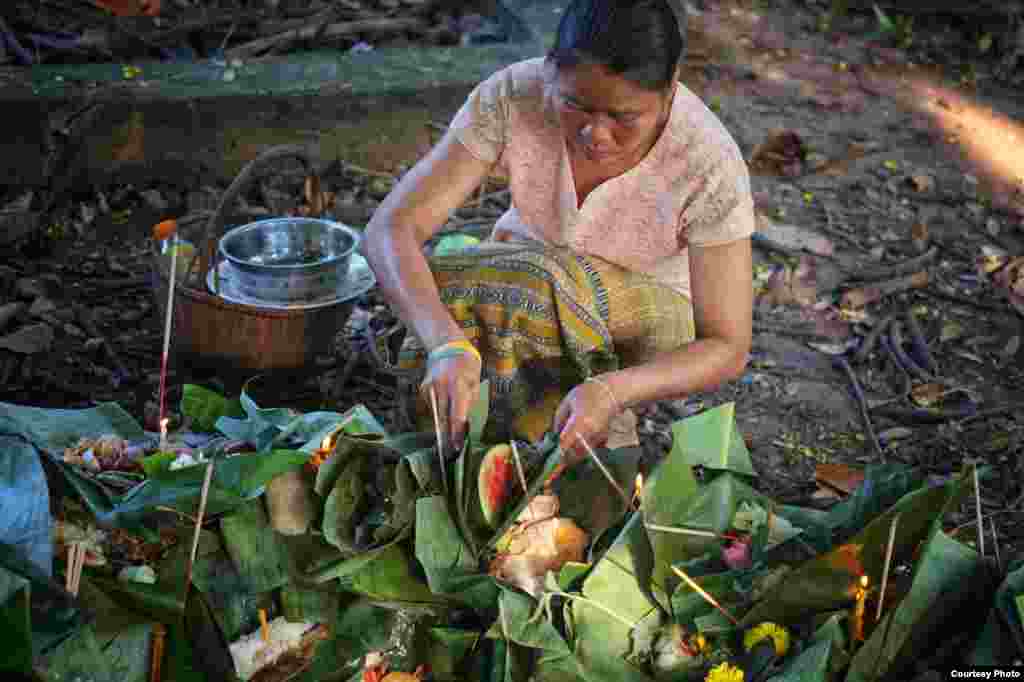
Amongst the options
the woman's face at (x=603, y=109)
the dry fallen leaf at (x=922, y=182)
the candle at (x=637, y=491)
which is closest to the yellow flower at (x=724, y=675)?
the candle at (x=637, y=491)

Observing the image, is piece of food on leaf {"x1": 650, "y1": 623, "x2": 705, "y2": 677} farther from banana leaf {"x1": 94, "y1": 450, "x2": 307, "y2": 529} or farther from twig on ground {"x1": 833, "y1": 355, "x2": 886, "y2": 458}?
twig on ground {"x1": 833, "y1": 355, "x2": 886, "y2": 458}

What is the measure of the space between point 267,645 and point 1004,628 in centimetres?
107

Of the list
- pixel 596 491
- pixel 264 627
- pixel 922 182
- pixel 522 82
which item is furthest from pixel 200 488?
pixel 922 182

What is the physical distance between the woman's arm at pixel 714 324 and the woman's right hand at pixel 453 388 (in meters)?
0.37

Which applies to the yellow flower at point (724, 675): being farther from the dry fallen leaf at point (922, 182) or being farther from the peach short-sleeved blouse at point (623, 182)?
the dry fallen leaf at point (922, 182)

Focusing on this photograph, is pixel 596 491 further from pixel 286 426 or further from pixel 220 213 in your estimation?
pixel 220 213

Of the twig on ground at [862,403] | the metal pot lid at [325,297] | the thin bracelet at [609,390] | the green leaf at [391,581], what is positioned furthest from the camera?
the twig on ground at [862,403]

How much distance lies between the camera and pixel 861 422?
9.93 feet

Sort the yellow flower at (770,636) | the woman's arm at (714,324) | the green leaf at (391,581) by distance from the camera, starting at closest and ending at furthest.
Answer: the yellow flower at (770,636) < the green leaf at (391,581) < the woman's arm at (714,324)

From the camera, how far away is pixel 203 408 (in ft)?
6.77

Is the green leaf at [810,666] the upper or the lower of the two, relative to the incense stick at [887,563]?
lower

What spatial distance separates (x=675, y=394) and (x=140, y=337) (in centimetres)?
168

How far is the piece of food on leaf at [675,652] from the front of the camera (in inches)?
64.7

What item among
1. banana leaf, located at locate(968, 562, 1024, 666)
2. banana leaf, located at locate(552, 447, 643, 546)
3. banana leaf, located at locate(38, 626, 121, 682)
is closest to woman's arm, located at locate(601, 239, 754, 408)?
banana leaf, located at locate(552, 447, 643, 546)
